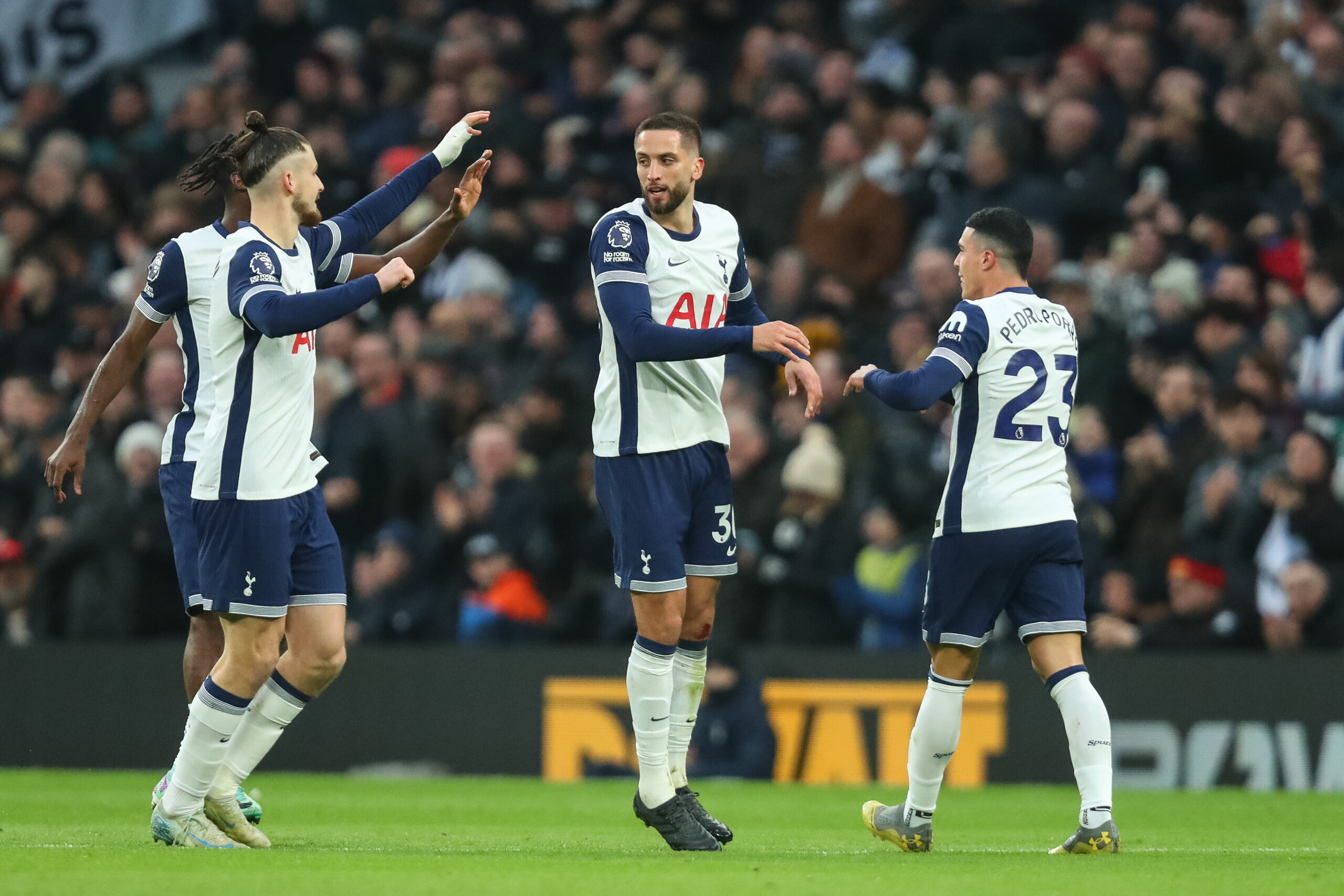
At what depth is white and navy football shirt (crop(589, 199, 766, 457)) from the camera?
7441 millimetres

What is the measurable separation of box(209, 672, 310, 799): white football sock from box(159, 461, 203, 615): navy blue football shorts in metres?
0.55

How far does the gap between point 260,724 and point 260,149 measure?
2308 mm

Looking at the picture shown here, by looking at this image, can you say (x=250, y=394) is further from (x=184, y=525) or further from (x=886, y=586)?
(x=886, y=586)

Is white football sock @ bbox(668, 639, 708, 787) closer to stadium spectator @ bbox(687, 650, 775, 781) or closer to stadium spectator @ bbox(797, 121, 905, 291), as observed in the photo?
stadium spectator @ bbox(687, 650, 775, 781)

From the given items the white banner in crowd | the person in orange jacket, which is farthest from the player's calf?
the white banner in crowd

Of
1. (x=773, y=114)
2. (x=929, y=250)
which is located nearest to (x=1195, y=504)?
(x=929, y=250)

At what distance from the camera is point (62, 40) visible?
1952cm

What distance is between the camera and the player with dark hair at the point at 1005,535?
7.21 metres

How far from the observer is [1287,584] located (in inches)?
472

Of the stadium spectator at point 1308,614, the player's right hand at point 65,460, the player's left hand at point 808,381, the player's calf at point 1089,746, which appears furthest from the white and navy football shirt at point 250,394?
the stadium spectator at point 1308,614

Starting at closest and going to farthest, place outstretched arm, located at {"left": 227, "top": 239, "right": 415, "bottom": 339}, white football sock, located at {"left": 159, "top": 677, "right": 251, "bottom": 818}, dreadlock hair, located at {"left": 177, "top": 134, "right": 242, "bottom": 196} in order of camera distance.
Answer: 1. outstretched arm, located at {"left": 227, "top": 239, "right": 415, "bottom": 339}
2. white football sock, located at {"left": 159, "top": 677, "right": 251, "bottom": 818}
3. dreadlock hair, located at {"left": 177, "top": 134, "right": 242, "bottom": 196}

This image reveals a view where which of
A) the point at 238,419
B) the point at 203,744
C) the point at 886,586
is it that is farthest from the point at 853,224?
the point at 203,744

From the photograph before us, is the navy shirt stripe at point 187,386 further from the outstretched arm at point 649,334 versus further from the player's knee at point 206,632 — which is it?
the outstretched arm at point 649,334

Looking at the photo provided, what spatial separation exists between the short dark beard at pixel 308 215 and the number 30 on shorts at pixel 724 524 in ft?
6.72
